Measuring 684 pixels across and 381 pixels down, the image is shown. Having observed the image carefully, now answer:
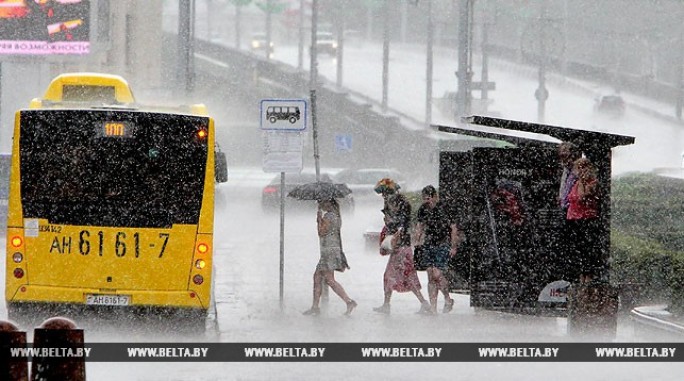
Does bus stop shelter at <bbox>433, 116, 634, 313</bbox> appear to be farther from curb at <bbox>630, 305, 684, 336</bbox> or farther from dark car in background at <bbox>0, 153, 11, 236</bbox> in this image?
dark car in background at <bbox>0, 153, 11, 236</bbox>

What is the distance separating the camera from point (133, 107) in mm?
17734

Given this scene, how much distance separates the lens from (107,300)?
16.6m

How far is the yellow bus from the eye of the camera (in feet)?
54.4

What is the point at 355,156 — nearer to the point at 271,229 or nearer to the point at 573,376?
the point at 271,229

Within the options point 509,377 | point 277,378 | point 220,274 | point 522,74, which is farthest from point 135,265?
point 522,74

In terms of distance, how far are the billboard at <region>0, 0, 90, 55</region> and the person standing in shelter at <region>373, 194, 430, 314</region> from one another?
27.7 meters

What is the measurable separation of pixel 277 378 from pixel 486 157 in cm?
543

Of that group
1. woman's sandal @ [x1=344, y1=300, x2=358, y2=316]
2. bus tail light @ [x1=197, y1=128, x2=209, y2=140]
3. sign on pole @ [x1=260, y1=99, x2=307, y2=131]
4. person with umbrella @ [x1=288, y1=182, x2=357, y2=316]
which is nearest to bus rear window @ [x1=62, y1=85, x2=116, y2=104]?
sign on pole @ [x1=260, y1=99, x2=307, y2=131]

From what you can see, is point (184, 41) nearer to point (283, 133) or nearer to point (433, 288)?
point (283, 133)

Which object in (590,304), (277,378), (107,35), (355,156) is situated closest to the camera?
(277,378)

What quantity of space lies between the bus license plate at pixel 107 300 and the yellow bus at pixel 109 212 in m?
0.01

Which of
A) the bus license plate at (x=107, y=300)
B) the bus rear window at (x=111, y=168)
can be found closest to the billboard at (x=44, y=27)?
the bus rear window at (x=111, y=168)

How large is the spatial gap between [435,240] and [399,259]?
2.03ft

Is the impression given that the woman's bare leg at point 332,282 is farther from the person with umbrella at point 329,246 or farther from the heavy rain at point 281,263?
the heavy rain at point 281,263
